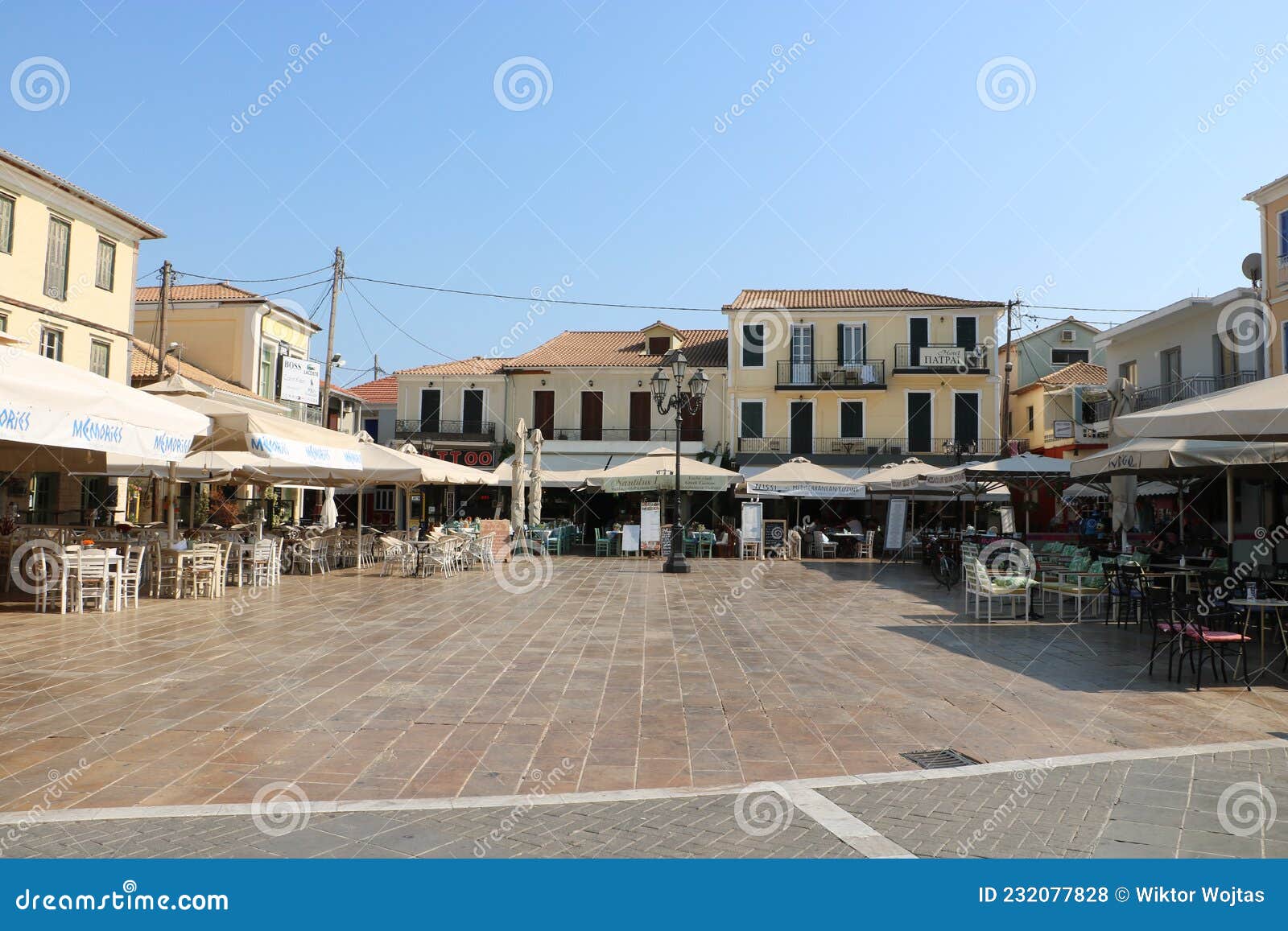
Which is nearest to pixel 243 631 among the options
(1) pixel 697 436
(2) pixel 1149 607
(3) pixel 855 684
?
(3) pixel 855 684

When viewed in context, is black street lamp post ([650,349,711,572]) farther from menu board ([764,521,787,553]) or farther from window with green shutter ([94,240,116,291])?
window with green shutter ([94,240,116,291])

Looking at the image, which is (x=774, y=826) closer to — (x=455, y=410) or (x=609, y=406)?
(x=609, y=406)

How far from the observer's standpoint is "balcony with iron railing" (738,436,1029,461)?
98.2 ft

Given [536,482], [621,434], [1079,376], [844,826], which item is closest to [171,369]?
[536,482]

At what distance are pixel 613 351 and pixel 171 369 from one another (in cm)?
1567

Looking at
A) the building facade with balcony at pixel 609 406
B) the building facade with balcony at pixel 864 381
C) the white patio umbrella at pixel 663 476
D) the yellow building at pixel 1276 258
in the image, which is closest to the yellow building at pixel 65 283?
the white patio umbrella at pixel 663 476

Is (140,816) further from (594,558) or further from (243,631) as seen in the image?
(594,558)

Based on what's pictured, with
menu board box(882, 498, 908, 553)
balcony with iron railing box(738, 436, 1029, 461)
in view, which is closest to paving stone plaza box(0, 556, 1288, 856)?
menu board box(882, 498, 908, 553)

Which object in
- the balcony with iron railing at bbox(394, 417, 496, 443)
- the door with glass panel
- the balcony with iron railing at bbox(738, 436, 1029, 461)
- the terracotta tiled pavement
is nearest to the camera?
the terracotta tiled pavement

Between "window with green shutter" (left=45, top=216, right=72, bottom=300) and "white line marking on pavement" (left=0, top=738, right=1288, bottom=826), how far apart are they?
17.3 metres

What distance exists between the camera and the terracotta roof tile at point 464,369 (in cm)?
3275

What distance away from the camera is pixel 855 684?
22.2ft

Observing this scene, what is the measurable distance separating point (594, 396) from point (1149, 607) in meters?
25.3

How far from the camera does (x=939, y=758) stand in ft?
15.9
